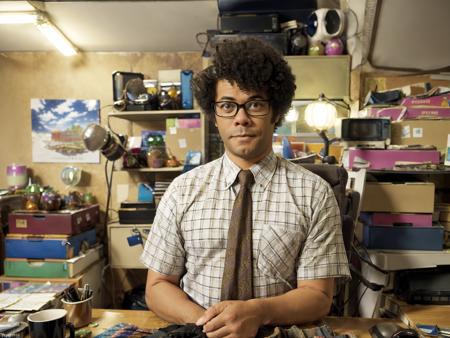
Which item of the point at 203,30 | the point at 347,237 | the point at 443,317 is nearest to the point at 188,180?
the point at 347,237

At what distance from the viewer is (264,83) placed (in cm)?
115

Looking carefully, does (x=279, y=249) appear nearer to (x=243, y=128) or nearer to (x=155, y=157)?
(x=243, y=128)

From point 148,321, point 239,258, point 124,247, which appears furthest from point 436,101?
point 124,247

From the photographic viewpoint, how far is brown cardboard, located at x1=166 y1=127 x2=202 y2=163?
2794mm

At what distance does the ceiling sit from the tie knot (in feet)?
5.95

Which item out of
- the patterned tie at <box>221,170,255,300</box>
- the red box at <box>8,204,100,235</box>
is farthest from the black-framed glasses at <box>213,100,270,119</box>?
the red box at <box>8,204,100,235</box>

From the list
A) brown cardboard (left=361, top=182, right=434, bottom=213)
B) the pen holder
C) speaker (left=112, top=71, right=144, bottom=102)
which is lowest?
the pen holder

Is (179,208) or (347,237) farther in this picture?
(347,237)

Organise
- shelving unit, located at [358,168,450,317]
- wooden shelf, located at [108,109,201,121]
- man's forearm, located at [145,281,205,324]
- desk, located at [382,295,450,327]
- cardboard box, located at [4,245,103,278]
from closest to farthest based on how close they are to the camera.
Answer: man's forearm, located at [145,281,205,324] → desk, located at [382,295,450,327] → shelving unit, located at [358,168,450,317] → cardboard box, located at [4,245,103,278] → wooden shelf, located at [108,109,201,121]

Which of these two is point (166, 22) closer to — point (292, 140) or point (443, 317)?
point (292, 140)

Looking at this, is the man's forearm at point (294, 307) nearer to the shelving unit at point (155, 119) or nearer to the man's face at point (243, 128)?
the man's face at point (243, 128)

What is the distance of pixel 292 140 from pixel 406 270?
132 centimetres

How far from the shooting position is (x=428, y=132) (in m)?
2.13

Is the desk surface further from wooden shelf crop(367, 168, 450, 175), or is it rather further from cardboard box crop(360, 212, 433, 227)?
wooden shelf crop(367, 168, 450, 175)
